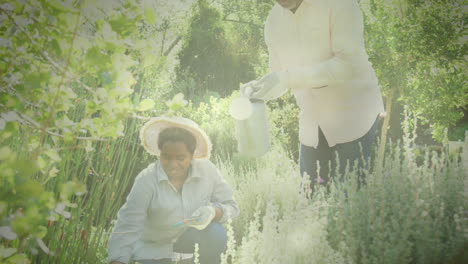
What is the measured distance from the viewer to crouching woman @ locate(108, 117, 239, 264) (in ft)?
7.00

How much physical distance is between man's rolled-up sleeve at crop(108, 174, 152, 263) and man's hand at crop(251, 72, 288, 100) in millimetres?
764

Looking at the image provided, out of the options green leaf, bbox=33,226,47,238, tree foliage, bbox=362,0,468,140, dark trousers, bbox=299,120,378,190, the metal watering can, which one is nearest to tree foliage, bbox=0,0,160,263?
green leaf, bbox=33,226,47,238

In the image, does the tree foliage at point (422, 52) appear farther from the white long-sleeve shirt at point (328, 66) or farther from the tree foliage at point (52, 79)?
the tree foliage at point (52, 79)

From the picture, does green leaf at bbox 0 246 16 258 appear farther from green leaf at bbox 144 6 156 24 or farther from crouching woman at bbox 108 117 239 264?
crouching woman at bbox 108 117 239 264

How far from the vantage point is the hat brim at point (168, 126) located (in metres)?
2.20

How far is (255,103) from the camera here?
6.81ft

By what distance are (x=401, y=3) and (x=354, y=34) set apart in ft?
16.0

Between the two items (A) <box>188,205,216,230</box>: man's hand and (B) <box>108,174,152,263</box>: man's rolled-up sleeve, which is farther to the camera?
(A) <box>188,205,216,230</box>: man's hand

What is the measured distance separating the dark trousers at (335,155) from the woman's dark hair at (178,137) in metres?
0.72

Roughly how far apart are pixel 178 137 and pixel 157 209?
0.41 m

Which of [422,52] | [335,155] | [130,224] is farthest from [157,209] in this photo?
[422,52]

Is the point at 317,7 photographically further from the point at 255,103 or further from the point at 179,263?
the point at 179,263

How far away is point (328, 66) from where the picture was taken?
214cm

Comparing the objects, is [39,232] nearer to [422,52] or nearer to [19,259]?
[19,259]
